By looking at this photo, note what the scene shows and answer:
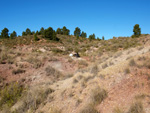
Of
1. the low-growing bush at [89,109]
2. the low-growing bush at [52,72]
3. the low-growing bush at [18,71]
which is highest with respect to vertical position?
the low-growing bush at [18,71]

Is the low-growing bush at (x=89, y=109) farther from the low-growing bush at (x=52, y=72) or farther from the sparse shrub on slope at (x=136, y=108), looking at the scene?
the low-growing bush at (x=52, y=72)

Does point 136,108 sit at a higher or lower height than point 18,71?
lower

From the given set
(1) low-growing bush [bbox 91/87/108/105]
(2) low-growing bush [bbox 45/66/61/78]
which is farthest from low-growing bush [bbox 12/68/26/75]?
(1) low-growing bush [bbox 91/87/108/105]

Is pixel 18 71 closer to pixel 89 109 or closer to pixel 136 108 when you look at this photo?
pixel 89 109

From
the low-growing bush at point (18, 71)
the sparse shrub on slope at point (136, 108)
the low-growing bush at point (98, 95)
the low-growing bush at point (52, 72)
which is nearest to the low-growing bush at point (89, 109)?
the low-growing bush at point (98, 95)

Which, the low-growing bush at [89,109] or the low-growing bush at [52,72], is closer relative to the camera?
the low-growing bush at [89,109]

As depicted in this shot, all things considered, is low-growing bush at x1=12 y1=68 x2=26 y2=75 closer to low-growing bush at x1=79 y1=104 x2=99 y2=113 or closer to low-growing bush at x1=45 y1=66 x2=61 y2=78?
low-growing bush at x1=45 y1=66 x2=61 y2=78

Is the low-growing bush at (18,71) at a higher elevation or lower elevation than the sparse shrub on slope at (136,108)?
higher

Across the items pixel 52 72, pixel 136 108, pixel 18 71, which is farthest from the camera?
pixel 52 72

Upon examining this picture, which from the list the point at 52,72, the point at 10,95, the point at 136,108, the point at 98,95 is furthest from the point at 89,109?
the point at 52,72

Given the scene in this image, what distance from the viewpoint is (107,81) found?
16.0ft

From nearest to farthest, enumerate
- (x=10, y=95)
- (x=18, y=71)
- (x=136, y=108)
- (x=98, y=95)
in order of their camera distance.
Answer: (x=136, y=108), (x=98, y=95), (x=10, y=95), (x=18, y=71)

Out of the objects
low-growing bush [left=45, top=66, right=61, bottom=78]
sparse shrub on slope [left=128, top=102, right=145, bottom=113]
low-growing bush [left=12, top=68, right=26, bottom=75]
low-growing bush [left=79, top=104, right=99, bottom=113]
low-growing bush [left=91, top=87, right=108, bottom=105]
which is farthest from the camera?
low-growing bush [left=45, top=66, right=61, bottom=78]

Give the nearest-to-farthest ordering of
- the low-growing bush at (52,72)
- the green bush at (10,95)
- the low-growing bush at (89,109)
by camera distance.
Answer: the low-growing bush at (89,109), the green bush at (10,95), the low-growing bush at (52,72)
